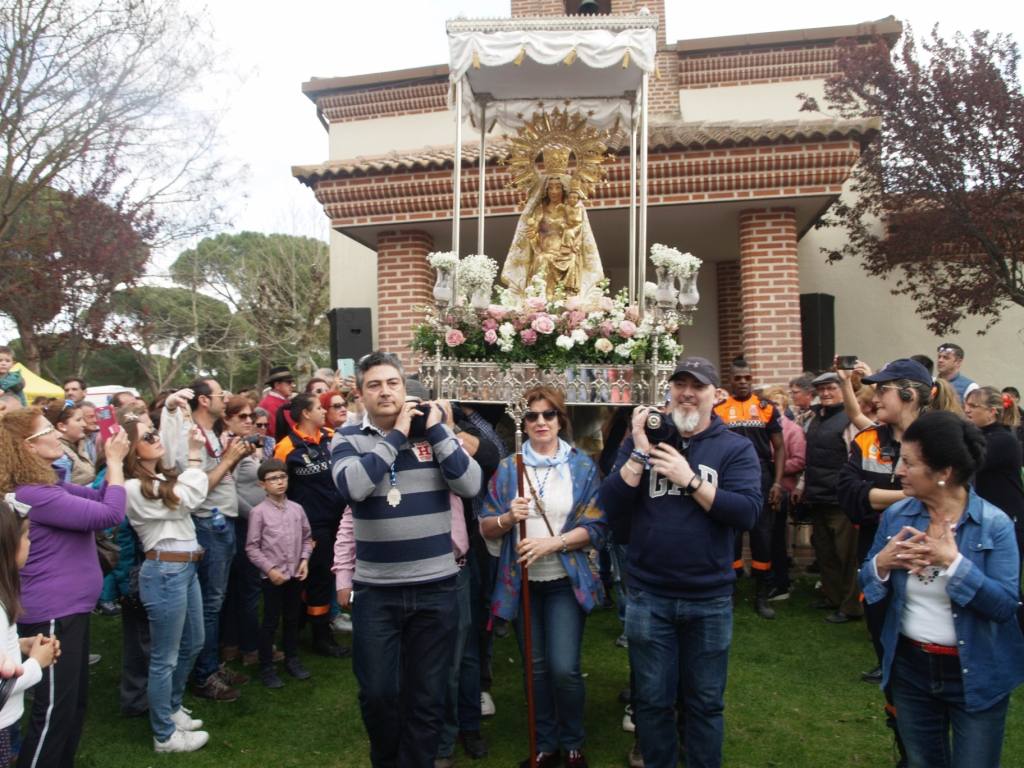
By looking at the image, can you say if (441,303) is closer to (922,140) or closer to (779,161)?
(779,161)

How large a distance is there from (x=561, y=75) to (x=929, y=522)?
4.87m

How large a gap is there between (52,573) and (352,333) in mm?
7670

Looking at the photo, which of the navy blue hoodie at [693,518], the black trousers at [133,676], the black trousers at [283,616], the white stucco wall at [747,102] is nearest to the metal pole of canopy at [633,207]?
the navy blue hoodie at [693,518]

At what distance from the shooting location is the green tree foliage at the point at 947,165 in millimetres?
9172

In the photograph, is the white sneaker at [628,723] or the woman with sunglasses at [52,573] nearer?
the woman with sunglasses at [52,573]

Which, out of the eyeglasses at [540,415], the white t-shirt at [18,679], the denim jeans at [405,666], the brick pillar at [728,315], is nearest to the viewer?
the white t-shirt at [18,679]

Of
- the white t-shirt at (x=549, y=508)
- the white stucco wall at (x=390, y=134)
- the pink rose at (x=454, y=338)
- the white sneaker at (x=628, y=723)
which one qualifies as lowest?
the white sneaker at (x=628, y=723)

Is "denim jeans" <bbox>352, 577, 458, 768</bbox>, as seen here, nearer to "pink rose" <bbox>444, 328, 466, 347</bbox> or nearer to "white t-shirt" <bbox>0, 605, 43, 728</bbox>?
"white t-shirt" <bbox>0, 605, 43, 728</bbox>

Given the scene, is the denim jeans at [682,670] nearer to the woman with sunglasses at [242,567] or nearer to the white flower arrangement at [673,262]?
the white flower arrangement at [673,262]

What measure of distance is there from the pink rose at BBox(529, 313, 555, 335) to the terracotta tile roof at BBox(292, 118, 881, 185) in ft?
12.5

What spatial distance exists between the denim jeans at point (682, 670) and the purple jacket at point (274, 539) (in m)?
2.72

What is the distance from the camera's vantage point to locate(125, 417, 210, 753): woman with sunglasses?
4.34 m

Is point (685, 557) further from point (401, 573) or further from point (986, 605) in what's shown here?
point (401, 573)

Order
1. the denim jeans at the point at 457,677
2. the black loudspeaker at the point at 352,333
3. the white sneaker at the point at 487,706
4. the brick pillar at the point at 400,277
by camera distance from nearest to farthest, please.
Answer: the denim jeans at the point at 457,677 → the white sneaker at the point at 487,706 → the brick pillar at the point at 400,277 → the black loudspeaker at the point at 352,333
